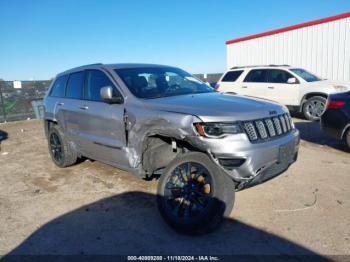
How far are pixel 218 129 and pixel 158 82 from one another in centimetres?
163

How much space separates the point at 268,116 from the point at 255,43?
53.6ft

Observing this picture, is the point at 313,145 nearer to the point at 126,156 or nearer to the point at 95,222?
the point at 126,156

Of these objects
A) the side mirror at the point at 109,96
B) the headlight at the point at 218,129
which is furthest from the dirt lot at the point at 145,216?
the side mirror at the point at 109,96

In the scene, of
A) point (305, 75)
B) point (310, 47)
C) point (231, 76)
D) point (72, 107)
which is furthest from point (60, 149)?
point (310, 47)

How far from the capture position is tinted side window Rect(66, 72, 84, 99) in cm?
530

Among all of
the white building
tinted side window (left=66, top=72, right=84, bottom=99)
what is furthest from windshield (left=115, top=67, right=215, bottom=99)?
the white building

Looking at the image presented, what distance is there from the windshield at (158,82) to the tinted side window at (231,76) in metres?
7.49

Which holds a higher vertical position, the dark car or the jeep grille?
the jeep grille

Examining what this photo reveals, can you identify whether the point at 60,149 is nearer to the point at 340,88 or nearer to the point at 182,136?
the point at 182,136

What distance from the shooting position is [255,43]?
1880cm

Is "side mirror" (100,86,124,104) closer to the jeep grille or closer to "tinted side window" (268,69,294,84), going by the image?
the jeep grille

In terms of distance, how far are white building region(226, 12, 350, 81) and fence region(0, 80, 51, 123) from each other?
1208cm

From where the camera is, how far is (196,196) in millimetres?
3484

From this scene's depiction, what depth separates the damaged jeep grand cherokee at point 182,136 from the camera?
3.31 meters
